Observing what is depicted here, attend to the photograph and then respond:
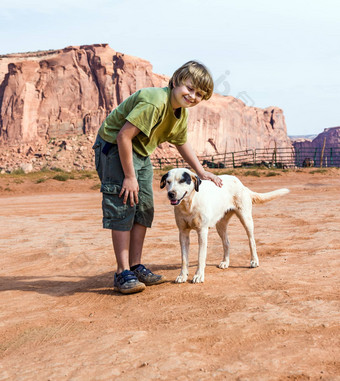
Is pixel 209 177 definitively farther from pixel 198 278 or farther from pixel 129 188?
pixel 198 278

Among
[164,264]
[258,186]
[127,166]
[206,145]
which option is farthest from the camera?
[206,145]

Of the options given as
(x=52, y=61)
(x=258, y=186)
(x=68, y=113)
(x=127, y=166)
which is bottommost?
(x=258, y=186)

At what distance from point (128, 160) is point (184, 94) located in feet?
2.35

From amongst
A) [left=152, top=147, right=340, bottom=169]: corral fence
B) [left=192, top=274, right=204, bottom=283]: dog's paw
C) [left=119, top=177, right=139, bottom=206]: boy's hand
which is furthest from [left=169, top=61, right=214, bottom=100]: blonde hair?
[left=152, top=147, right=340, bottom=169]: corral fence

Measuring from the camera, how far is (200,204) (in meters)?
4.22

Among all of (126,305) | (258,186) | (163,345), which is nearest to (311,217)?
(126,305)

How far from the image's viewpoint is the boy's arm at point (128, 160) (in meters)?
3.63

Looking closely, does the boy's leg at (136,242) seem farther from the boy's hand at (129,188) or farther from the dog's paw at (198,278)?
the dog's paw at (198,278)

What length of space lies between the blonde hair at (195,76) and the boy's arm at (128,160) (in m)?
0.56

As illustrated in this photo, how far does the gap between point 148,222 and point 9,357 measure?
1.83 metres

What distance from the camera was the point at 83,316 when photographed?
138 inches

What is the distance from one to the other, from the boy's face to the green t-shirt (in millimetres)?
59

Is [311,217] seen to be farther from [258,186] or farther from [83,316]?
[258,186]

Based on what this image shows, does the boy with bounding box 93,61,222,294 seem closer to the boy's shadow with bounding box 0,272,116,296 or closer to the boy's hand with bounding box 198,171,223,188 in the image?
the boy's hand with bounding box 198,171,223,188
